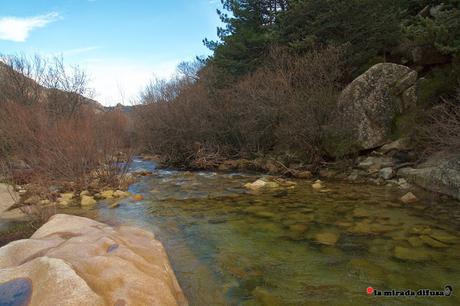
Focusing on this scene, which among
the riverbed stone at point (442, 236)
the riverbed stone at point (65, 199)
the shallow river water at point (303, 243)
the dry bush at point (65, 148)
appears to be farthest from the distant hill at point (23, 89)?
the riverbed stone at point (442, 236)

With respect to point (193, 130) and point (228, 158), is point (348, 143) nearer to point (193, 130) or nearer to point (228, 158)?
point (228, 158)

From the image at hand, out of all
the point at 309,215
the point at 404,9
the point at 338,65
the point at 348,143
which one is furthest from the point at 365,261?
the point at 404,9

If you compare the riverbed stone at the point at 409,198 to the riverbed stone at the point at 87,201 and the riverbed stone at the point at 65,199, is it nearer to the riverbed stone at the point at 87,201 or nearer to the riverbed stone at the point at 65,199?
the riverbed stone at the point at 87,201

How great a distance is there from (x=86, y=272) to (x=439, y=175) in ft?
30.6

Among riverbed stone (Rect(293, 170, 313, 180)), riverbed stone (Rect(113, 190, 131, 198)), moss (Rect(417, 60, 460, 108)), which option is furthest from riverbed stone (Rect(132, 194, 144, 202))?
moss (Rect(417, 60, 460, 108))

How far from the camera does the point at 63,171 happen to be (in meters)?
12.4

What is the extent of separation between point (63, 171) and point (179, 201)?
4.60 metres

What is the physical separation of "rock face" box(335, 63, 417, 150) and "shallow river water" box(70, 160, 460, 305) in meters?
2.81

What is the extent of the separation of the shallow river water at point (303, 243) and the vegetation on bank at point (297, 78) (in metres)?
3.24

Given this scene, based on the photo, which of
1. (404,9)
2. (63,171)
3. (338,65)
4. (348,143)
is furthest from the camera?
(404,9)

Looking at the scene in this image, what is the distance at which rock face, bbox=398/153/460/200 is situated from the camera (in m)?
9.15

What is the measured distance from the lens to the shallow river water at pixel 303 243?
4949 mm

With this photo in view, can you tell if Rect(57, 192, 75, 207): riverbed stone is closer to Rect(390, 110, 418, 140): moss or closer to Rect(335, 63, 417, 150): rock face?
Rect(335, 63, 417, 150): rock face

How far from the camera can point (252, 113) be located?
16.8 metres
